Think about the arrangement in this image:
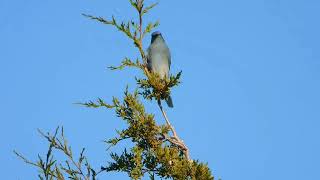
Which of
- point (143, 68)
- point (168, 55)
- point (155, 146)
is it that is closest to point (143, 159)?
point (155, 146)

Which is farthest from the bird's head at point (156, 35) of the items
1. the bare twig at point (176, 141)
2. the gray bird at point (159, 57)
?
the bare twig at point (176, 141)

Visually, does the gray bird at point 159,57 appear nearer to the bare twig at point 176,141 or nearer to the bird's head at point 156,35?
the bird's head at point 156,35

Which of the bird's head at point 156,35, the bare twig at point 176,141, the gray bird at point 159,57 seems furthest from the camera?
the bird's head at point 156,35

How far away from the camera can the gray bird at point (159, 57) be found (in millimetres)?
7770

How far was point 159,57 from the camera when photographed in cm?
791

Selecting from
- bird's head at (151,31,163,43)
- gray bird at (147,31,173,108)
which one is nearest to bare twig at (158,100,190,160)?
gray bird at (147,31,173,108)

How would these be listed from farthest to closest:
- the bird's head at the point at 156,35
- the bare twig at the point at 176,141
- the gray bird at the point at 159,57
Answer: the bird's head at the point at 156,35 → the gray bird at the point at 159,57 → the bare twig at the point at 176,141

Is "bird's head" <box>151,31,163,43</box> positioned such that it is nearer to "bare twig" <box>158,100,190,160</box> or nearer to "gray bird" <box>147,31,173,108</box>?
"gray bird" <box>147,31,173,108</box>

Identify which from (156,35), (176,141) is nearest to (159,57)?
(156,35)

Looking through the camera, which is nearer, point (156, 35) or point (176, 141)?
point (176, 141)

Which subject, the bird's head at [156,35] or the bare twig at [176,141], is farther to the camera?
the bird's head at [156,35]

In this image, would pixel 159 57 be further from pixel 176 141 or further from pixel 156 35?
pixel 176 141

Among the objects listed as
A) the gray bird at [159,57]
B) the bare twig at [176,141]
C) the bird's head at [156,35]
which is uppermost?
the bird's head at [156,35]

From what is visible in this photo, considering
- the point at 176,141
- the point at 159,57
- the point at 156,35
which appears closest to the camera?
the point at 176,141
